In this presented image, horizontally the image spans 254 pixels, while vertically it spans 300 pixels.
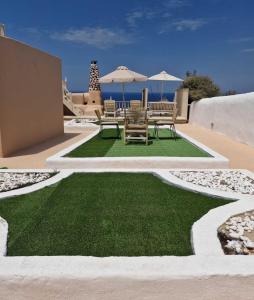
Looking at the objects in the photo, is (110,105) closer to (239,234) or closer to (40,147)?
(40,147)

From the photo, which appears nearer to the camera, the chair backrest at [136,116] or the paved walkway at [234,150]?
the paved walkway at [234,150]

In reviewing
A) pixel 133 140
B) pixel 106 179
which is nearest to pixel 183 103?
pixel 133 140

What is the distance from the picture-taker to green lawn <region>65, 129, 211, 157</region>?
6266 millimetres

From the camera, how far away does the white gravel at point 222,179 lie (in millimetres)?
4172

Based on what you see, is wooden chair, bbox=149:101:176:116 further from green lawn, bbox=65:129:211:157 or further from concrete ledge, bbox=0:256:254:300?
concrete ledge, bbox=0:256:254:300

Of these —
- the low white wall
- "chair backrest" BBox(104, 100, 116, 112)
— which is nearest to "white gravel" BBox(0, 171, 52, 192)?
the low white wall

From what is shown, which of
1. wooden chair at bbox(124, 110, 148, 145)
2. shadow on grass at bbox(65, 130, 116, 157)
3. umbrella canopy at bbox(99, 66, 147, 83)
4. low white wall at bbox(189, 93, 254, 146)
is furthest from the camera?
umbrella canopy at bbox(99, 66, 147, 83)

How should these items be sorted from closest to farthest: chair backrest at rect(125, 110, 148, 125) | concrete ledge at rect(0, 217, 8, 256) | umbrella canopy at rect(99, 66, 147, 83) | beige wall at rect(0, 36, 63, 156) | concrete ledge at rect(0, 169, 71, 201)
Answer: concrete ledge at rect(0, 217, 8, 256) → concrete ledge at rect(0, 169, 71, 201) → beige wall at rect(0, 36, 63, 156) → chair backrest at rect(125, 110, 148, 125) → umbrella canopy at rect(99, 66, 147, 83)

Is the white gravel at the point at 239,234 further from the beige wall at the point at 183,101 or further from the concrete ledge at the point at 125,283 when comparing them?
the beige wall at the point at 183,101

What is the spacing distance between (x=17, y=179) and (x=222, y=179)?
3457mm

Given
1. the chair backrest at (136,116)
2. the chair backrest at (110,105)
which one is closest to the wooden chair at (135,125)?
the chair backrest at (136,116)

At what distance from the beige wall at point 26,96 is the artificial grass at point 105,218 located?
10.7 feet

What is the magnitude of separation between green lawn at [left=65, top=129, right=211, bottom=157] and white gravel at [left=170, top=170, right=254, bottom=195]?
3.94 ft

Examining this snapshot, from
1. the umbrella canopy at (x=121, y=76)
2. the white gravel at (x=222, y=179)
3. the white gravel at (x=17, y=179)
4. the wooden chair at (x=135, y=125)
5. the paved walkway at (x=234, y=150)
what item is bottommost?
the white gravel at (x=17, y=179)
